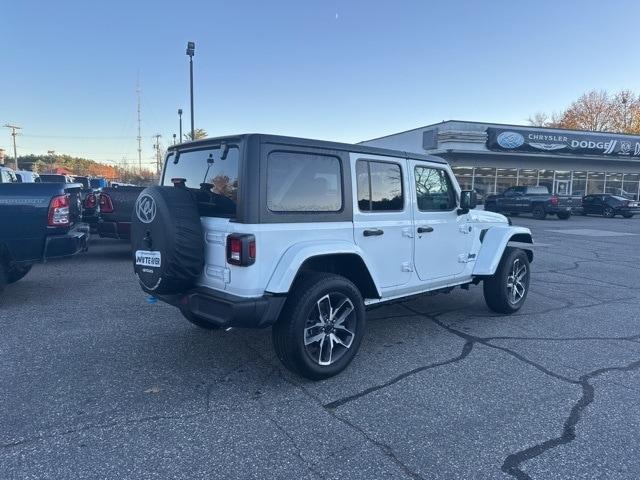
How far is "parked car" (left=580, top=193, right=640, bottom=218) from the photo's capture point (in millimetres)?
24875

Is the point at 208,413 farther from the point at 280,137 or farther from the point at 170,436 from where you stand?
the point at 280,137

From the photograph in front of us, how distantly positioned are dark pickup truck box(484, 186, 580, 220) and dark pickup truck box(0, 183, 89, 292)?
23.1 meters

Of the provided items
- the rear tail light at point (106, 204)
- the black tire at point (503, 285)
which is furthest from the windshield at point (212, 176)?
the rear tail light at point (106, 204)

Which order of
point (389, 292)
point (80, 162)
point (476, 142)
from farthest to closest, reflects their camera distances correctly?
point (80, 162)
point (476, 142)
point (389, 292)

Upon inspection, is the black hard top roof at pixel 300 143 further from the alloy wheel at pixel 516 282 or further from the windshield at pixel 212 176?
the alloy wheel at pixel 516 282

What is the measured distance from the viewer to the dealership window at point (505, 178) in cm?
2978

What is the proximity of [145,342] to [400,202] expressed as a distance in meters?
2.96

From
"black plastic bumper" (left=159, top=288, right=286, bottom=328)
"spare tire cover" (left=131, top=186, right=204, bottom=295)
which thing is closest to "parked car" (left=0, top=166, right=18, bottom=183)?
"spare tire cover" (left=131, top=186, right=204, bottom=295)

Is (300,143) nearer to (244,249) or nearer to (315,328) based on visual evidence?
(244,249)

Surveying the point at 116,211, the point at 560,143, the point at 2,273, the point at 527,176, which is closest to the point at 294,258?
the point at 2,273

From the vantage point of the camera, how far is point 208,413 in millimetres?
3100

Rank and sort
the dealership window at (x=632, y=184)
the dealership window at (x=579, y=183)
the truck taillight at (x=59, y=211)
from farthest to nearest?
the dealership window at (x=632, y=184), the dealership window at (x=579, y=183), the truck taillight at (x=59, y=211)

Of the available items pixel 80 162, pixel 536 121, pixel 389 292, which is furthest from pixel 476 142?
pixel 80 162

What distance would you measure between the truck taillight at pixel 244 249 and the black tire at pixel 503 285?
3.46m
